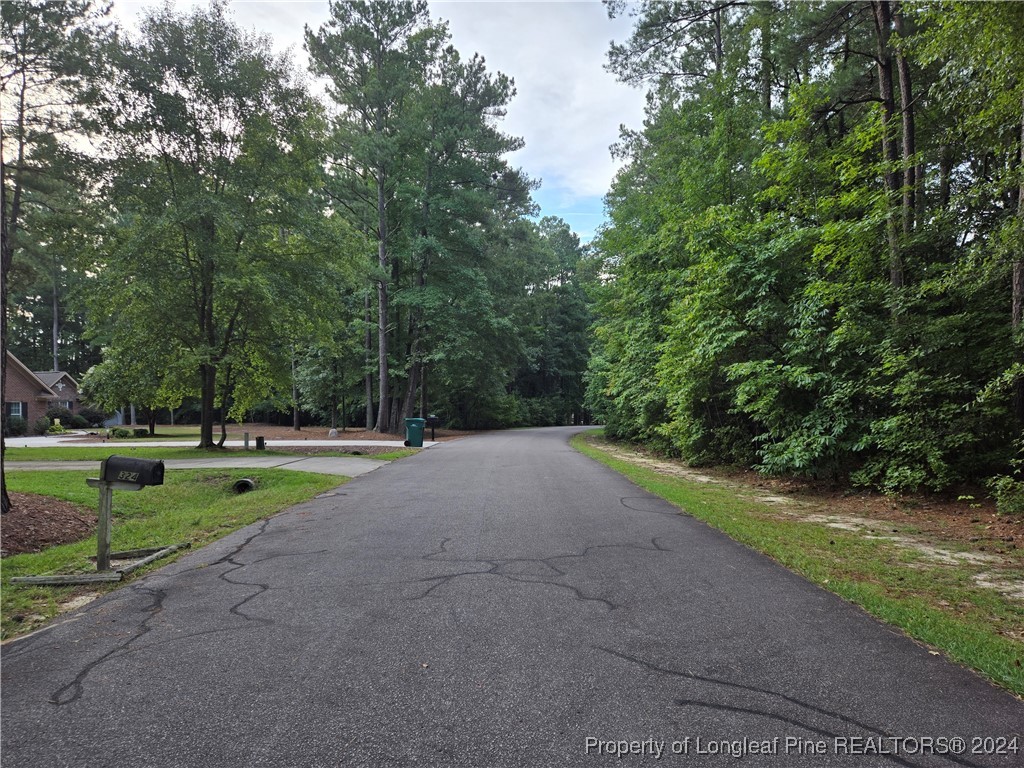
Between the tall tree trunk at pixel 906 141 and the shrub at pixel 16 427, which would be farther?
the shrub at pixel 16 427

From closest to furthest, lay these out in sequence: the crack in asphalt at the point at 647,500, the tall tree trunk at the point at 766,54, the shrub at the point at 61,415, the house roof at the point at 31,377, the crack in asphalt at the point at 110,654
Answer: the crack in asphalt at the point at 110,654, the crack in asphalt at the point at 647,500, the tall tree trunk at the point at 766,54, the house roof at the point at 31,377, the shrub at the point at 61,415

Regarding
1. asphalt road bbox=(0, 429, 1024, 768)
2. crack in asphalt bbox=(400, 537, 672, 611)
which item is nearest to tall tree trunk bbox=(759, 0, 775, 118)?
crack in asphalt bbox=(400, 537, 672, 611)

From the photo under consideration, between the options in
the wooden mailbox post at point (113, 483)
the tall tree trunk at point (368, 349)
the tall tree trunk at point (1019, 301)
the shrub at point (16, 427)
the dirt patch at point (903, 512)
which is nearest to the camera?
the wooden mailbox post at point (113, 483)

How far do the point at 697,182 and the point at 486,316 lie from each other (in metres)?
16.3

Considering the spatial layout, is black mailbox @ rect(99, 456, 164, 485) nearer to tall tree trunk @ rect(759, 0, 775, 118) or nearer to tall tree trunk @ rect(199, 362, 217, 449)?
tall tree trunk @ rect(759, 0, 775, 118)

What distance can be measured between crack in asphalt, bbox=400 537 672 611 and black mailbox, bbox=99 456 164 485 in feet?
8.25

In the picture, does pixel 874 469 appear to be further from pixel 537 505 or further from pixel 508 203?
pixel 508 203

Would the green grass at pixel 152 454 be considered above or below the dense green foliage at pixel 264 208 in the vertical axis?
below

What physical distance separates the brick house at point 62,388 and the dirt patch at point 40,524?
39468 millimetres

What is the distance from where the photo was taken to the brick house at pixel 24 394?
32.7 meters

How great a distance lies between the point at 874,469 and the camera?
8609 mm

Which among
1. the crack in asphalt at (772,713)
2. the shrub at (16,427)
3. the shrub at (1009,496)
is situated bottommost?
the shrub at (16,427)

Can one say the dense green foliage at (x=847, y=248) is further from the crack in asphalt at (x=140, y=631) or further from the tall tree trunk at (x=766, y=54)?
the crack in asphalt at (x=140, y=631)

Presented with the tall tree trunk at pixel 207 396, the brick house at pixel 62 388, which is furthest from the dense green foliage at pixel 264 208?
the brick house at pixel 62 388
